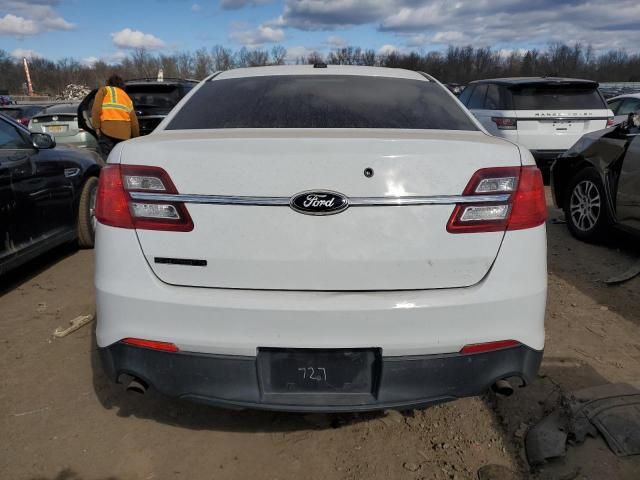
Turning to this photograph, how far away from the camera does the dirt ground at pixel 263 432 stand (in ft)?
7.29

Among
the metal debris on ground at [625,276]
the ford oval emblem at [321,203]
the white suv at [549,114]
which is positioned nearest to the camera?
the ford oval emblem at [321,203]

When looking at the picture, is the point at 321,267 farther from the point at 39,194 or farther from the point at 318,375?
the point at 39,194

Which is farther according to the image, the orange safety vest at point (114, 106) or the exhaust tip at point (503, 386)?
the orange safety vest at point (114, 106)

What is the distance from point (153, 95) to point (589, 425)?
9.70 meters

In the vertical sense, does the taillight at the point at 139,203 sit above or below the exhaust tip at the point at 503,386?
above

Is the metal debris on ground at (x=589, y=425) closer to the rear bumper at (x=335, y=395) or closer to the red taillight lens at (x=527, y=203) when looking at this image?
the rear bumper at (x=335, y=395)

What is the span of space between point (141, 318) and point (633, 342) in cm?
297

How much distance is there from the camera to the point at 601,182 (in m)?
5.05

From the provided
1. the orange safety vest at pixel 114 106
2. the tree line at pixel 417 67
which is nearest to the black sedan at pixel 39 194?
the orange safety vest at pixel 114 106

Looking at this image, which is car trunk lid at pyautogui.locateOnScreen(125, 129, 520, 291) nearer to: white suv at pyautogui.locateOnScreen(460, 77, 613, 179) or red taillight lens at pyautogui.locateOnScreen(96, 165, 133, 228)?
red taillight lens at pyautogui.locateOnScreen(96, 165, 133, 228)

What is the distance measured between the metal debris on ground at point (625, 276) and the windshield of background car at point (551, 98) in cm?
463

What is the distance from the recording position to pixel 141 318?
196 cm

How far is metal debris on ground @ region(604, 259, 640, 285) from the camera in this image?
4.27 meters

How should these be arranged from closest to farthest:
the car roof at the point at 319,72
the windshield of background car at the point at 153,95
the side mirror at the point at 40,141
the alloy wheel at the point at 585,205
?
the car roof at the point at 319,72 < the side mirror at the point at 40,141 < the alloy wheel at the point at 585,205 < the windshield of background car at the point at 153,95
